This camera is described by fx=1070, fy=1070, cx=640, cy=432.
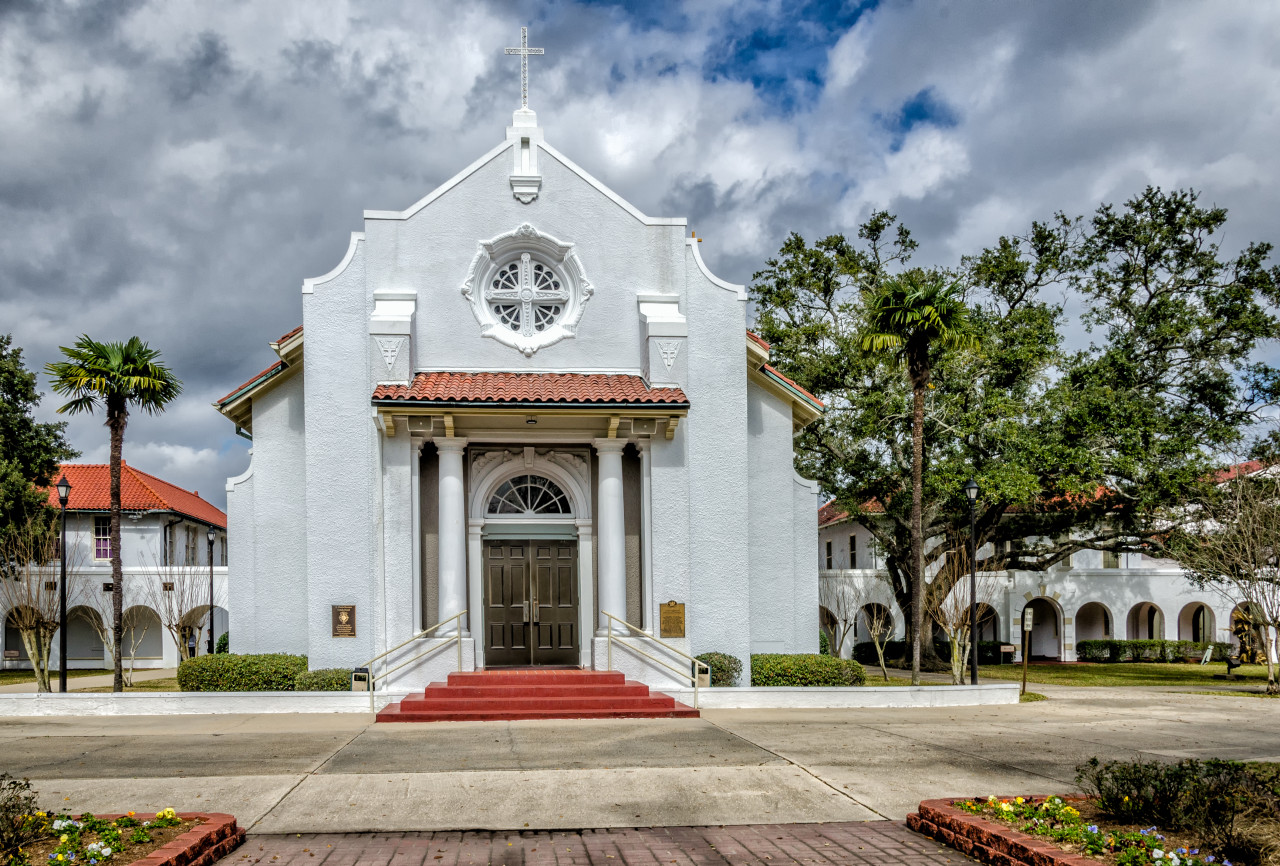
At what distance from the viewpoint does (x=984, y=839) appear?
7.90 metres

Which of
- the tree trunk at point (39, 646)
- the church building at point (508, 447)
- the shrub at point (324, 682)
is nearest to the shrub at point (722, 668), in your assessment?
the church building at point (508, 447)

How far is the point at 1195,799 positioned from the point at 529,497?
14.1 metres

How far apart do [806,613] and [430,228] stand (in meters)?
10.7

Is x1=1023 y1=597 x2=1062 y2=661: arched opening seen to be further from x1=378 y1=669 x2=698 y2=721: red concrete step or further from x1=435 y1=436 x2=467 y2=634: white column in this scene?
x1=435 y1=436 x2=467 y2=634: white column

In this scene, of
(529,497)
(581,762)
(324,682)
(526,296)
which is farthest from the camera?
(529,497)

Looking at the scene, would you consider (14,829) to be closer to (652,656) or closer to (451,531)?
(451,531)

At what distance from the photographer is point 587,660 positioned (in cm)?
1959

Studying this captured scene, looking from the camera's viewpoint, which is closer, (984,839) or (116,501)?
(984,839)

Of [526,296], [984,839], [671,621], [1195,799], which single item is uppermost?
[526,296]

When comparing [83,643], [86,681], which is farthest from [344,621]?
[83,643]

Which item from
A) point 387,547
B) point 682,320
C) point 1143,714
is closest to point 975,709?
point 1143,714

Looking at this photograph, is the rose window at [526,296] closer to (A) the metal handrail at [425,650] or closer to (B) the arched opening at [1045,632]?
(A) the metal handrail at [425,650]

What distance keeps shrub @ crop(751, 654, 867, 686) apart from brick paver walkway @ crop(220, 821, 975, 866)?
1004 centimetres

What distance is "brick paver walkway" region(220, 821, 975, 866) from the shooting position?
786cm
